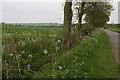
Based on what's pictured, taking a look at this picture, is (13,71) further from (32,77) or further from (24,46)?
(24,46)

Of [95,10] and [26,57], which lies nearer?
[26,57]

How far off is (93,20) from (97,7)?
12.1ft

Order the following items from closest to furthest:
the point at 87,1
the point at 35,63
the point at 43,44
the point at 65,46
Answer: the point at 35,63 → the point at 43,44 → the point at 65,46 → the point at 87,1

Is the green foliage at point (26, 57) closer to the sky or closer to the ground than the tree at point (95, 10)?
closer to the ground

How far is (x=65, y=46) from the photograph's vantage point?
12203 millimetres

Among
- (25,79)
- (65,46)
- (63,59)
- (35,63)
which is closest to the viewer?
(25,79)

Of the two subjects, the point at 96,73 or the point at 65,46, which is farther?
the point at 65,46

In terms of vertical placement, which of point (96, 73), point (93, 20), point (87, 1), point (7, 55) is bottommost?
point (96, 73)

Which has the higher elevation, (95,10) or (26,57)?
(95,10)

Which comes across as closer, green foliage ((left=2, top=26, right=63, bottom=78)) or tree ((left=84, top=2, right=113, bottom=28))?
green foliage ((left=2, top=26, right=63, bottom=78))

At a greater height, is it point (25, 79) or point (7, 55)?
point (7, 55)

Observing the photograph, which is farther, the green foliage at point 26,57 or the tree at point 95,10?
the tree at point 95,10

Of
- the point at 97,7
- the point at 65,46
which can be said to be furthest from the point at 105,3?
the point at 65,46

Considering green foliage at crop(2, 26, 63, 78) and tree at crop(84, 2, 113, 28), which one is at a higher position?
tree at crop(84, 2, 113, 28)
